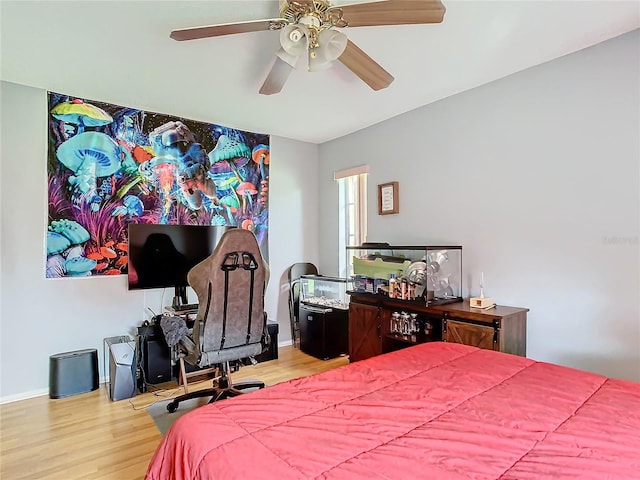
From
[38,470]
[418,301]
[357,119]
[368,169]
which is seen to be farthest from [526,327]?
[38,470]

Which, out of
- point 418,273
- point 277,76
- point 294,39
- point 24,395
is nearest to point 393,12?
point 294,39

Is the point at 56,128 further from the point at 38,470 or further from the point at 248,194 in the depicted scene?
the point at 38,470

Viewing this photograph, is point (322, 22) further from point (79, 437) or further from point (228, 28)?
point (79, 437)

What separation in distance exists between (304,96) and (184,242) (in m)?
1.73

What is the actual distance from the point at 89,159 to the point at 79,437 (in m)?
2.21

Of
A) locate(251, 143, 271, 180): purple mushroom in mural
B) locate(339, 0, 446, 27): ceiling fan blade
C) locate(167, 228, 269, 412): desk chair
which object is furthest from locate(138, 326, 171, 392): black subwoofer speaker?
locate(339, 0, 446, 27): ceiling fan blade

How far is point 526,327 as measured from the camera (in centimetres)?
266

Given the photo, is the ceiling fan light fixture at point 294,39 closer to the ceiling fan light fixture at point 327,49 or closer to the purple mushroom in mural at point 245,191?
the ceiling fan light fixture at point 327,49

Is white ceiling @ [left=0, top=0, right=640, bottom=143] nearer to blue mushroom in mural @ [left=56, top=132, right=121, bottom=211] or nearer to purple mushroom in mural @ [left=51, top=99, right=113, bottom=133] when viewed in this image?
purple mushroom in mural @ [left=51, top=99, right=113, bottom=133]

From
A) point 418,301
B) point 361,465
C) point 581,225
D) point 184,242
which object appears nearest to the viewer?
point 361,465

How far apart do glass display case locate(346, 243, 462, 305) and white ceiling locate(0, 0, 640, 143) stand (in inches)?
53.0

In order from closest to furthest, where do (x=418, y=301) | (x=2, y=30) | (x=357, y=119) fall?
1. (x=2, y=30)
2. (x=418, y=301)
3. (x=357, y=119)

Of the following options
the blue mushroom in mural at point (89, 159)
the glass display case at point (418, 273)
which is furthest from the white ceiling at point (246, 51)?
the glass display case at point (418, 273)

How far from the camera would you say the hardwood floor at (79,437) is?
2006 millimetres
